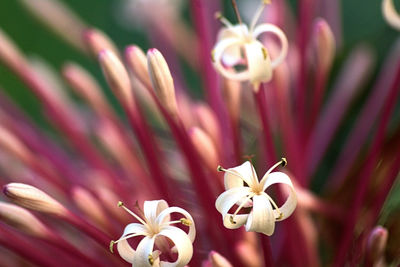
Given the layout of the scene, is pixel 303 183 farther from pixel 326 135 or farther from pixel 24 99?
pixel 24 99

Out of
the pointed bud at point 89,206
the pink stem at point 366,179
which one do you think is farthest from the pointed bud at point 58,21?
the pink stem at point 366,179

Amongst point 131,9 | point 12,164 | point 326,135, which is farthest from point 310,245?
point 131,9

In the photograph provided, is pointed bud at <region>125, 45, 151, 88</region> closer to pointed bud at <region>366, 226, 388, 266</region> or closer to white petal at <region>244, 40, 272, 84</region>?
white petal at <region>244, 40, 272, 84</region>

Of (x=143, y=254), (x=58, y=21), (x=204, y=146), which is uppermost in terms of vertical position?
(x=58, y=21)

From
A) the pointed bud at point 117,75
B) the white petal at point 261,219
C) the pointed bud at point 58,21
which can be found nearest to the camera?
the white petal at point 261,219

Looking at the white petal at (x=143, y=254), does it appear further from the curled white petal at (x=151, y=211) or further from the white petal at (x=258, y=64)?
the white petal at (x=258, y=64)

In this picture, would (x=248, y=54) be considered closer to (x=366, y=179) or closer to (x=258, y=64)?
(x=258, y=64)

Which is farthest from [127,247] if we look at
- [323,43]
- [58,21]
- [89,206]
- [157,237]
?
[58,21]
